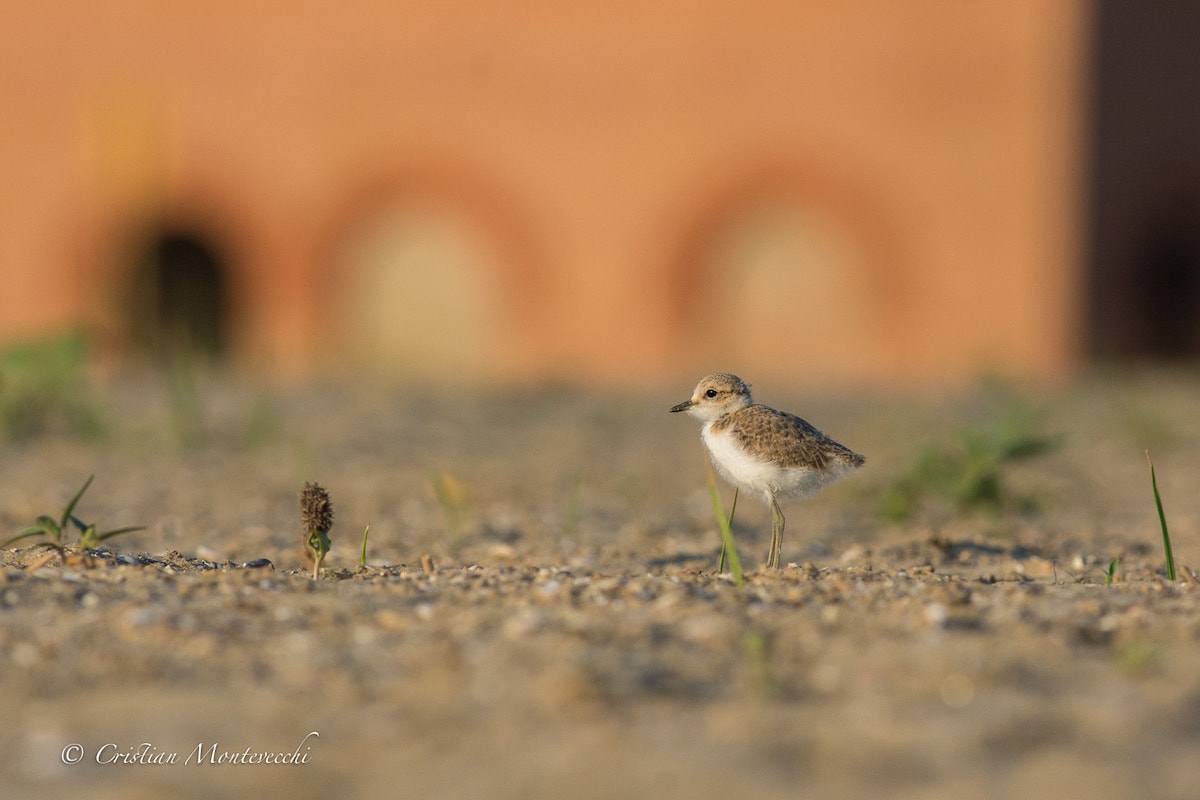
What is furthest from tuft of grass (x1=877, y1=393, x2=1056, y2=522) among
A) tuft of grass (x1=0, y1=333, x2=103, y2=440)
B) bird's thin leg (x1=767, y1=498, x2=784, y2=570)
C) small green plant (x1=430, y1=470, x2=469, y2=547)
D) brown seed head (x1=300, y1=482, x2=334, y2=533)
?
tuft of grass (x1=0, y1=333, x2=103, y2=440)

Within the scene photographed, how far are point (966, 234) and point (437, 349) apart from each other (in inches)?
215

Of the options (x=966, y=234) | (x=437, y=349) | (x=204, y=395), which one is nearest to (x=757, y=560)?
(x=204, y=395)

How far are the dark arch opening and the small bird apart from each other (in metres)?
12.1

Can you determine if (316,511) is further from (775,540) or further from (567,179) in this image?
(567,179)

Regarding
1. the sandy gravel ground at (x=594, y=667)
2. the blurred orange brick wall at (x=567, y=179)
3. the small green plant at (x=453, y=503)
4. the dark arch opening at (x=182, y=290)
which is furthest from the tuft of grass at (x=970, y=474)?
the dark arch opening at (x=182, y=290)

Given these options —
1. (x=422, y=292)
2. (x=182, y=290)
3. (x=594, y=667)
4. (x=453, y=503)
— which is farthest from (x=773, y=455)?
(x=182, y=290)

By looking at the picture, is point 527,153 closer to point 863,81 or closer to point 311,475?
point 863,81

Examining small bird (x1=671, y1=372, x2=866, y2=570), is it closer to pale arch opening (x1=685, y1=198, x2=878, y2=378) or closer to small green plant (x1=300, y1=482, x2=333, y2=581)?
small green plant (x1=300, y1=482, x2=333, y2=581)

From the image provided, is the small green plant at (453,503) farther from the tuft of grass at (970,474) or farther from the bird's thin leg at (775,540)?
the tuft of grass at (970,474)

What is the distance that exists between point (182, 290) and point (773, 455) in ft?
44.3

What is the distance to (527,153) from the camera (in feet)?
48.9

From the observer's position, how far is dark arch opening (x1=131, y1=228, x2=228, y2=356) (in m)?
16.0

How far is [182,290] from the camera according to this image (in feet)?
54.9

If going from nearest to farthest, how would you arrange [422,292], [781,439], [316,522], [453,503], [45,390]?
[316,522]
[781,439]
[453,503]
[45,390]
[422,292]
